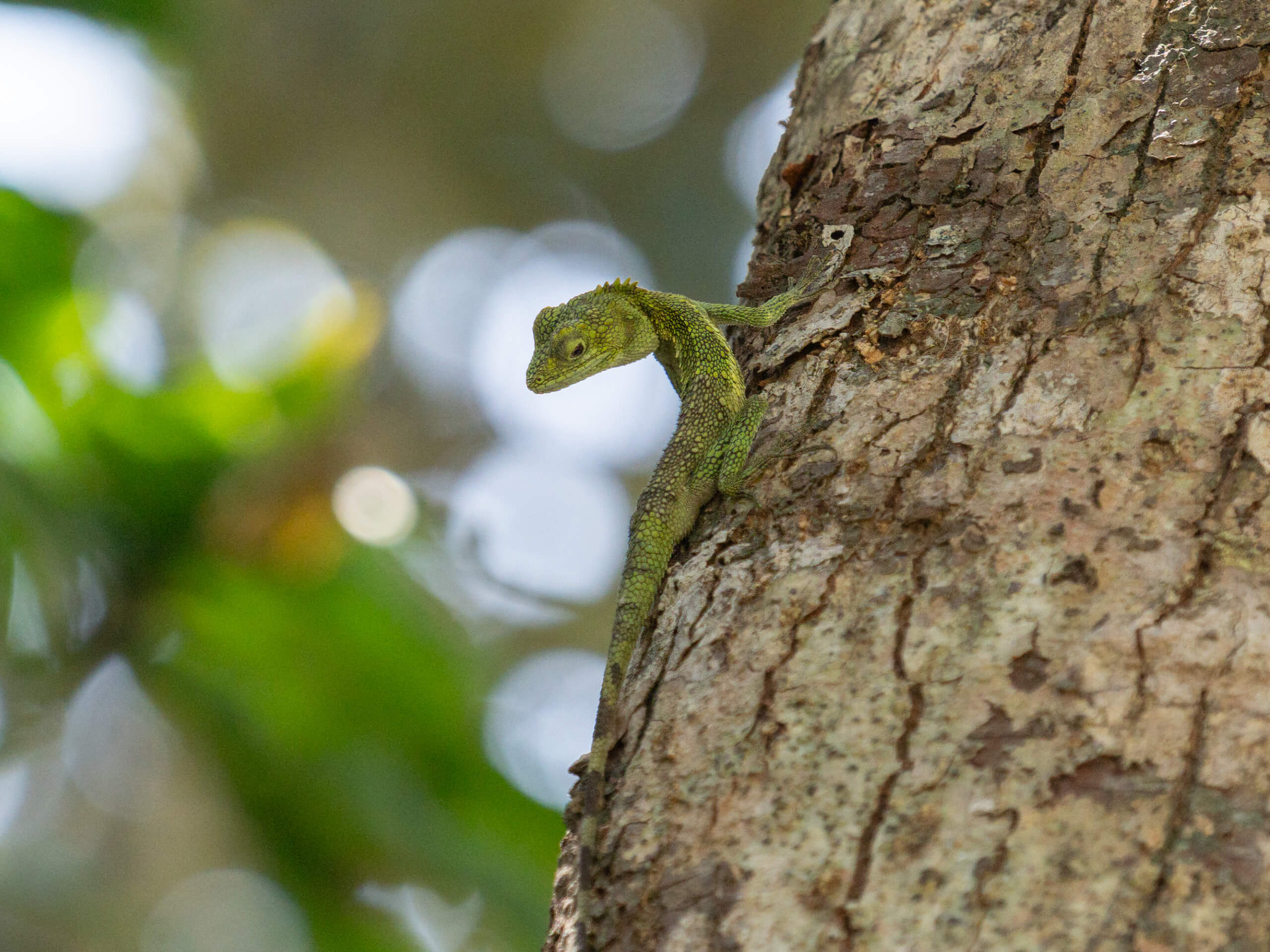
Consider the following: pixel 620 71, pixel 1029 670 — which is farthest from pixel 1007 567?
pixel 620 71

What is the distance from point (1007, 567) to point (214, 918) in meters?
15.5

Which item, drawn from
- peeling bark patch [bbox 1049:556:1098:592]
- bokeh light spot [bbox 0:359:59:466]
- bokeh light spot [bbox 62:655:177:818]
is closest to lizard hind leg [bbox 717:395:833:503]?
peeling bark patch [bbox 1049:556:1098:592]

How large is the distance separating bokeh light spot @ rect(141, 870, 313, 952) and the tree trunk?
11.3m

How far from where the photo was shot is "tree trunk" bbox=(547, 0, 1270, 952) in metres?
1.61

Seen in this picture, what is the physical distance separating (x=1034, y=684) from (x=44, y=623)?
19.4 feet

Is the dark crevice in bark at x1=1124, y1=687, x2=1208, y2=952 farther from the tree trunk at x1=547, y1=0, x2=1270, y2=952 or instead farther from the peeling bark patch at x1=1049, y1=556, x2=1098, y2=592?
the peeling bark patch at x1=1049, y1=556, x2=1098, y2=592

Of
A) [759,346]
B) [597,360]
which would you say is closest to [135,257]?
[597,360]

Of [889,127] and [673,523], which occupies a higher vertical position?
[889,127]

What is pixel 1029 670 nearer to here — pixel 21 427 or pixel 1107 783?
pixel 1107 783

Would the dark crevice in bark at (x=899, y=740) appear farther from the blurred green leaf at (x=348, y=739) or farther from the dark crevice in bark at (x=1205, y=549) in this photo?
the blurred green leaf at (x=348, y=739)

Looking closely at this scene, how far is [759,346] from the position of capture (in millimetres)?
3076

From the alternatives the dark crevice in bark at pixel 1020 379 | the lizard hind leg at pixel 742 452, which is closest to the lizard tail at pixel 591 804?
the lizard hind leg at pixel 742 452

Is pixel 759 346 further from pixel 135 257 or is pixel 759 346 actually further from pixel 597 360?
pixel 135 257

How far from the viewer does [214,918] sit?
14.4 m
